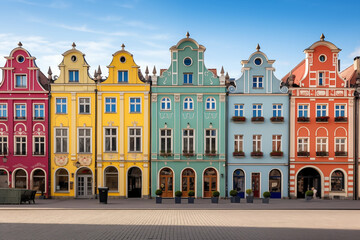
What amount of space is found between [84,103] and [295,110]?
20102mm

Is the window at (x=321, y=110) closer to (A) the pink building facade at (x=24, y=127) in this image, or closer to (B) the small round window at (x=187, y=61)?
(B) the small round window at (x=187, y=61)

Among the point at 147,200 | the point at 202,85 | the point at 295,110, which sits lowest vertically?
the point at 147,200

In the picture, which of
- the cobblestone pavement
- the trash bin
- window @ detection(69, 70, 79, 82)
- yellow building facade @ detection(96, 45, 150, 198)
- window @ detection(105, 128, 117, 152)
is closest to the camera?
the cobblestone pavement

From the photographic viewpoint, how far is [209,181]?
34406mm

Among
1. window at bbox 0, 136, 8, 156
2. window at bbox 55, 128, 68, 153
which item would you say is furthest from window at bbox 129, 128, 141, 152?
window at bbox 0, 136, 8, 156

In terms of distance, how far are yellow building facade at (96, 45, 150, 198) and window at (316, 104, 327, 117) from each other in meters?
16.2

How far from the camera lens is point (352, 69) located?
38625 millimetres

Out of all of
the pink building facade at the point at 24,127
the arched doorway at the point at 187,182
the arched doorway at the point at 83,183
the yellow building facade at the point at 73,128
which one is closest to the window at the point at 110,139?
the yellow building facade at the point at 73,128

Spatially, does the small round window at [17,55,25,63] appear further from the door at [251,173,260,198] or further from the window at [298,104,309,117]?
the window at [298,104,309,117]

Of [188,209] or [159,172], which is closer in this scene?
[188,209]

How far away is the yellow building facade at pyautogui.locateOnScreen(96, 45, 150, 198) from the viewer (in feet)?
112

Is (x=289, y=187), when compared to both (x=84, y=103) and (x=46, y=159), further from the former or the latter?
(x=46, y=159)

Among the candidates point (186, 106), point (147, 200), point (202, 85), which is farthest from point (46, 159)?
point (202, 85)

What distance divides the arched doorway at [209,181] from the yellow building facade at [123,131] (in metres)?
5.57
